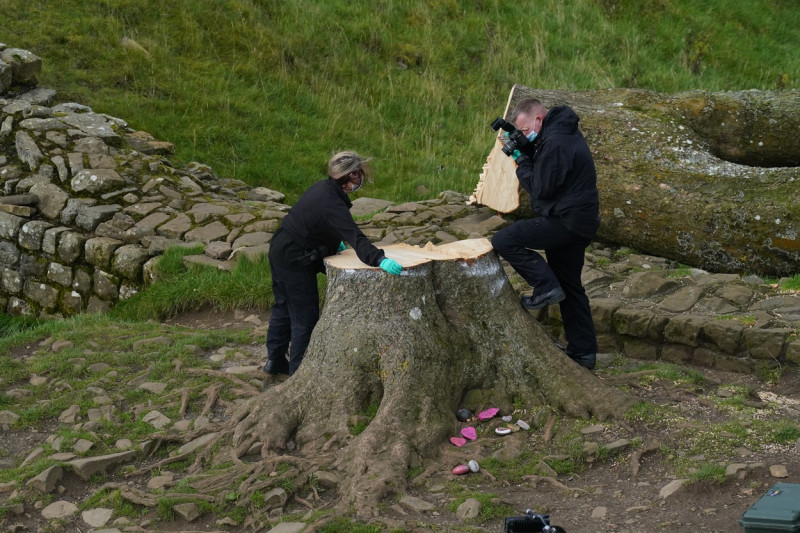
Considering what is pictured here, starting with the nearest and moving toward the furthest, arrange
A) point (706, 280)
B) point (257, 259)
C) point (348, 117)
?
1. point (706, 280)
2. point (257, 259)
3. point (348, 117)

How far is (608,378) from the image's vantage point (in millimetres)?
6340

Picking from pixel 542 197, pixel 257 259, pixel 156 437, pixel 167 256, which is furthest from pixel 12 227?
pixel 542 197

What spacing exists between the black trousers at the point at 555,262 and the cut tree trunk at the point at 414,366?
223 millimetres

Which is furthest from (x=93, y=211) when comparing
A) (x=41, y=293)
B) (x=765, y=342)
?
(x=765, y=342)

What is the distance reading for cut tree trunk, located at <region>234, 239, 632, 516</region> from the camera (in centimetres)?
547

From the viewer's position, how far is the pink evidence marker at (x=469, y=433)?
5531 mm

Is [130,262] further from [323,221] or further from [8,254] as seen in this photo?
[323,221]

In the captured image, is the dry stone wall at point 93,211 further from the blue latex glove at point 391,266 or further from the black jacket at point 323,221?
the blue latex glove at point 391,266

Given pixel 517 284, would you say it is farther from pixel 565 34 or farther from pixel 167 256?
pixel 565 34

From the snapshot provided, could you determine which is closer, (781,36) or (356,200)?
(356,200)

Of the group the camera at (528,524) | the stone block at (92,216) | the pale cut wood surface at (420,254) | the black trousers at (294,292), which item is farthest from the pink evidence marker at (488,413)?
the stone block at (92,216)

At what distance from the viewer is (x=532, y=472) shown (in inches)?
201

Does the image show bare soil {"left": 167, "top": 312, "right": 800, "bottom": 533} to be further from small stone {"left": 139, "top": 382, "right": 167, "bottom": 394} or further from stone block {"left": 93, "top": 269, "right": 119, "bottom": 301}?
stone block {"left": 93, "top": 269, "right": 119, "bottom": 301}

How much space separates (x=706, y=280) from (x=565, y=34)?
34.8 ft
